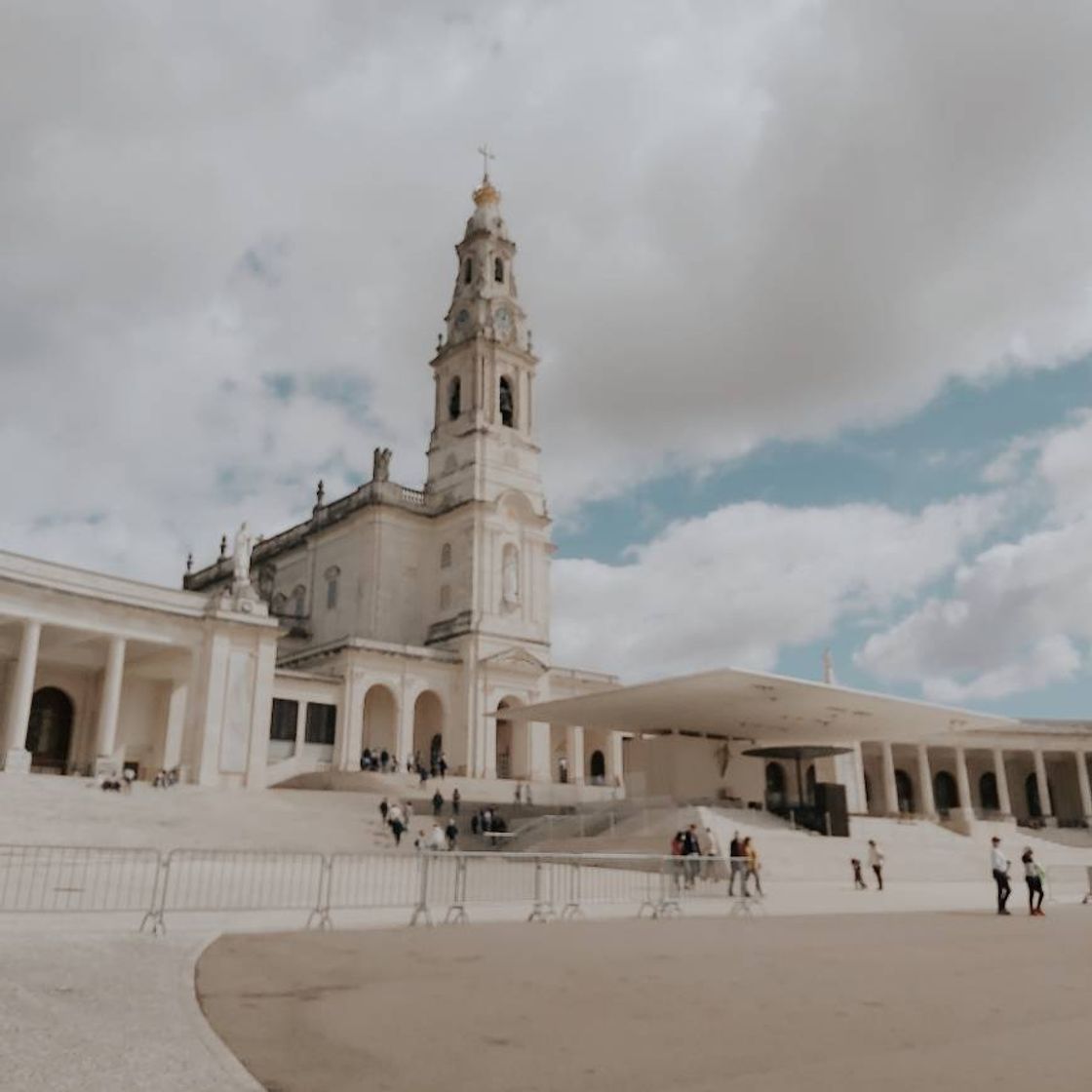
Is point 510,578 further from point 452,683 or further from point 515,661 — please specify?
point 452,683

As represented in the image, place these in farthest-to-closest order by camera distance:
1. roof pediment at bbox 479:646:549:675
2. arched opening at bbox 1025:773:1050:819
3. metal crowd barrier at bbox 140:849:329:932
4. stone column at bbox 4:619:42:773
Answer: arched opening at bbox 1025:773:1050:819
roof pediment at bbox 479:646:549:675
stone column at bbox 4:619:42:773
metal crowd barrier at bbox 140:849:329:932

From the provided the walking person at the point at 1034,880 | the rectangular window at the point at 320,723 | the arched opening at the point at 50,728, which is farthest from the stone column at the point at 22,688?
the walking person at the point at 1034,880

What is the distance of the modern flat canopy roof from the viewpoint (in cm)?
2708

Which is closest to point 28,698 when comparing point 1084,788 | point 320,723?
point 320,723

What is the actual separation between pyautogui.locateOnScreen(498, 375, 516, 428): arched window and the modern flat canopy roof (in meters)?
21.3

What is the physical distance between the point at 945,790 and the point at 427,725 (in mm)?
38887

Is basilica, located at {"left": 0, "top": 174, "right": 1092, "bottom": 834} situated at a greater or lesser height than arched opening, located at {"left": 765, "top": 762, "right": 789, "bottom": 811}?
greater

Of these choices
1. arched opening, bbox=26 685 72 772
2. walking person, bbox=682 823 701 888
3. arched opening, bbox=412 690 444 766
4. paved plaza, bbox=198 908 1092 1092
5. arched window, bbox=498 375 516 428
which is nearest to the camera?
paved plaza, bbox=198 908 1092 1092

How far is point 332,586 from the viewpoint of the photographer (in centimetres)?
5156

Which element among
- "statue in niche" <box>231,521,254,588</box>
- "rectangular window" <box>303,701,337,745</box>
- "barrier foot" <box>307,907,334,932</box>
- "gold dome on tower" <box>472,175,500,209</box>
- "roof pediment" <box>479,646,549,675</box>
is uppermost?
"gold dome on tower" <box>472,175,500,209</box>

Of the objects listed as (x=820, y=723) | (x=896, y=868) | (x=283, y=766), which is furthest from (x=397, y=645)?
(x=896, y=868)

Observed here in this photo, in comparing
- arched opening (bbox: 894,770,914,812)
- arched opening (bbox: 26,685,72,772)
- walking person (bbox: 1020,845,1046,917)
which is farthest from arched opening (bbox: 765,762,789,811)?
arched opening (bbox: 26,685,72,772)

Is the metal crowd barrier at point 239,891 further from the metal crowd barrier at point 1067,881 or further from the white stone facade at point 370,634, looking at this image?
the metal crowd barrier at point 1067,881

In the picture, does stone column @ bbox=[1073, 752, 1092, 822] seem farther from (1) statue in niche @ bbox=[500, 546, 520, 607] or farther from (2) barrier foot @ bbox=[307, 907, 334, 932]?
(2) barrier foot @ bbox=[307, 907, 334, 932]
